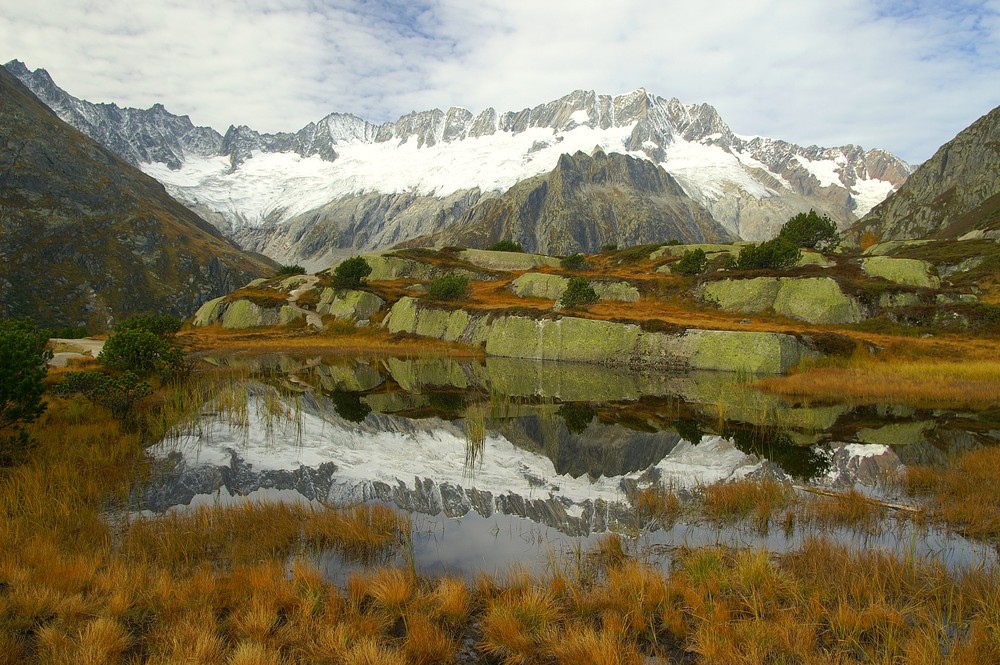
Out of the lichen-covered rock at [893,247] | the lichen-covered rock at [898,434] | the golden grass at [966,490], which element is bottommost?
the lichen-covered rock at [898,434]

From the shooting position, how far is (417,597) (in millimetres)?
7734

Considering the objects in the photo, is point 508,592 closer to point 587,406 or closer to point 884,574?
point 884,574

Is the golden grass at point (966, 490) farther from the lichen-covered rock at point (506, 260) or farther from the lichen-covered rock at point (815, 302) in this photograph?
the lichen-covered rock at point (506, 260)

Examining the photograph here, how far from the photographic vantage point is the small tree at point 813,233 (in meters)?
98.7

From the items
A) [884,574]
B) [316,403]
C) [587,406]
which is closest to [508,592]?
[884,574]

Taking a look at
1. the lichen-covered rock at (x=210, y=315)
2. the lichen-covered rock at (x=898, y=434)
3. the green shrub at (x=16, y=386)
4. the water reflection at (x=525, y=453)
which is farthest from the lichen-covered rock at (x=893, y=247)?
the green shrub at (x=16, y=386)

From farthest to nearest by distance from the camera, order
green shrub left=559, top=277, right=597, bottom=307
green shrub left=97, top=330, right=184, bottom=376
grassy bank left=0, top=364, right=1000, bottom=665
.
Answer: green shrub left=559, top=277, right=597, bottom=307
green shrub left=97, top=330, right=184, bottom=376
grassy bank left=0, top=364, right=1000, bottom=665

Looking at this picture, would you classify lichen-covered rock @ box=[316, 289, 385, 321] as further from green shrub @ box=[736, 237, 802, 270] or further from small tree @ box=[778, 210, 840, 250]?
small tree @ box=[778, 210, 840, 250]

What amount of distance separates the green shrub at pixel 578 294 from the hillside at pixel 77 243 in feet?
438

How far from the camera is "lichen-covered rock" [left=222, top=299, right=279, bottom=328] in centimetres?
7794

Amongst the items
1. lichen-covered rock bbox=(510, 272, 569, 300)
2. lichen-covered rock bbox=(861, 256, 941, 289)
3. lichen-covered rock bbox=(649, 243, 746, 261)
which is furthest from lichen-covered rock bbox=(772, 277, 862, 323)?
lichen-covered rock bbox=(649, 243, 746, 261)

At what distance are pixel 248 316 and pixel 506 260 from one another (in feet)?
164

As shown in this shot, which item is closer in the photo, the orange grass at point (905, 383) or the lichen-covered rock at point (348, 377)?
the orange grass at point (905, 383)

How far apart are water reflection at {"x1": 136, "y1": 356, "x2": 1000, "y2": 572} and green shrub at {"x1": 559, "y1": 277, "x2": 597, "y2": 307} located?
34601mm
